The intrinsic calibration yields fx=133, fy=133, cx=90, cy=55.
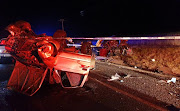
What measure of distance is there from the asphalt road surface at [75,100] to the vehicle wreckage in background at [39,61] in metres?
0.28

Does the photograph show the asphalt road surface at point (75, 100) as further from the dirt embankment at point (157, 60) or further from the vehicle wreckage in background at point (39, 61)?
the dirt embankment at point (157, 60)

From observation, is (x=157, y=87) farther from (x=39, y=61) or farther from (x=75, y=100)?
(x=39, y=61)

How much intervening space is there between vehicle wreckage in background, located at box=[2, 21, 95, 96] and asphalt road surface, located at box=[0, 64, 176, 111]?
0.28 meters

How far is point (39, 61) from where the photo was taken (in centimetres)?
383

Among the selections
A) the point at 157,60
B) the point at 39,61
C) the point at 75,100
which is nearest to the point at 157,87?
the point at 75,100

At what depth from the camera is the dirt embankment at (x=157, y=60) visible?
6.63 meters

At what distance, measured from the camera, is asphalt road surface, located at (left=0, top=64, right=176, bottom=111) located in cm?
314

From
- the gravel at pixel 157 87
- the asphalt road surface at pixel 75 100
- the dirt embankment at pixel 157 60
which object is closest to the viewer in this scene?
the asphalt road surface at pixel 75 100

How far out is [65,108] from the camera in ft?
10.3

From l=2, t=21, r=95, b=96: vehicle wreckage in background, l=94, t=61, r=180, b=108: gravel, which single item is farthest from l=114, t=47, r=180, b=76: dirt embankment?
l=2, t=21, r=95, b=96: vehicle wreckage in background

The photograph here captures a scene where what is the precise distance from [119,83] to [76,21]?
98.8 ft

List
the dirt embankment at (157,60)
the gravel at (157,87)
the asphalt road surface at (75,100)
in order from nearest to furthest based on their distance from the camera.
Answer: the asphalt road surface at (75,100), the gravel at (157,87), the dirt embankment at (157,60)

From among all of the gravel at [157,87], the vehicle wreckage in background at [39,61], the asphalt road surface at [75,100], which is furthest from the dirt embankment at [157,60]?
the vehicle wreckage in background at [39,61]

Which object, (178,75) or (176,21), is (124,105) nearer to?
(178,75)
